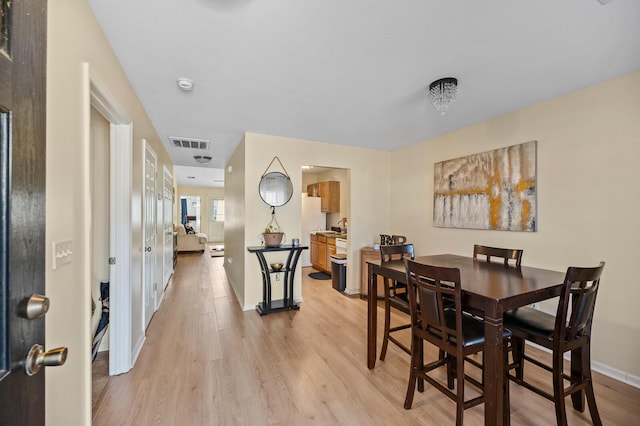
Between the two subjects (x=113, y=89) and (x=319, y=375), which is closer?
(x=113, y=89)

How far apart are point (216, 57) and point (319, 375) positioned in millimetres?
2525

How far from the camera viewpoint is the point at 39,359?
2.12 feet

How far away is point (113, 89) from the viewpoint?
176 cm

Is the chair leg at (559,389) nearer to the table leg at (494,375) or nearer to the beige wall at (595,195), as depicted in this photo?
the table leg at (494,375)

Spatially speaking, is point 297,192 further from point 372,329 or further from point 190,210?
point 190,210

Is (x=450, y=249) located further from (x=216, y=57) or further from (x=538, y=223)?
(x=216, y=57)

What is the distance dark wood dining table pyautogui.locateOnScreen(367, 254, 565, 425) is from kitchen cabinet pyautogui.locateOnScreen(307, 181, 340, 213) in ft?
12.2

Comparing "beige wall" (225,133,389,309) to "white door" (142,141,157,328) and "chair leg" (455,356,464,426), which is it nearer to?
"white door" (142,141,157,328)

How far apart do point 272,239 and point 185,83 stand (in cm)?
192

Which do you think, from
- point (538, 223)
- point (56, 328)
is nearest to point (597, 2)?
point (538, 223)

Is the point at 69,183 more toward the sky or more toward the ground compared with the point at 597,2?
more toward the ground

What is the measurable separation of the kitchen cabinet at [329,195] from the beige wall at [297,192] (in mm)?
1541

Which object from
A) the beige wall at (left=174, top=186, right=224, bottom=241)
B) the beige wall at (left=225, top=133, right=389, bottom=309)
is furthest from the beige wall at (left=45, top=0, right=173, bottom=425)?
the beige wall at (left=174, top=186, right=224, bottom=241)

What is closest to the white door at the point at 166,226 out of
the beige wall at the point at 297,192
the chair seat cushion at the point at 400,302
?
the beige wall at the point at 297,192
